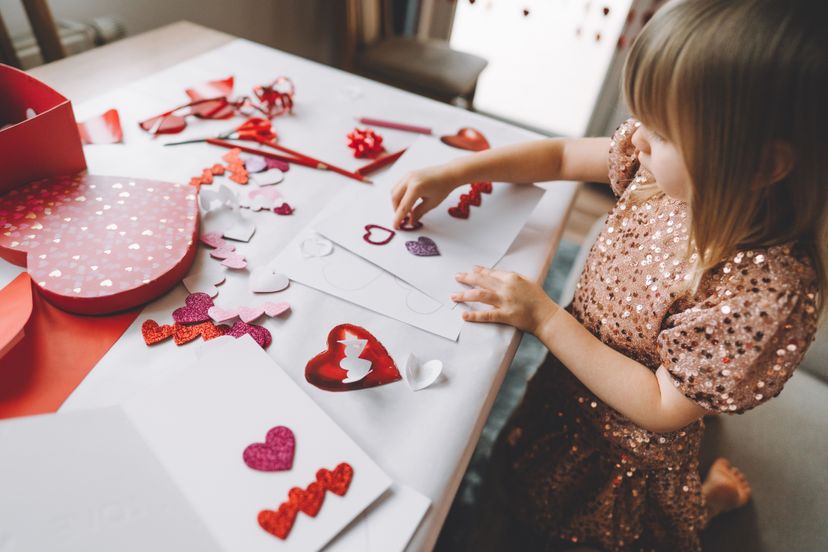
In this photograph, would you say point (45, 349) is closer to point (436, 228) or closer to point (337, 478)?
point (337, 478)

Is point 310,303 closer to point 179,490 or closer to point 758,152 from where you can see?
point 179,490

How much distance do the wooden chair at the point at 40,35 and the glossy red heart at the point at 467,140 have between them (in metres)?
0.84

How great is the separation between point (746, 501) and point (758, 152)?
0.62m

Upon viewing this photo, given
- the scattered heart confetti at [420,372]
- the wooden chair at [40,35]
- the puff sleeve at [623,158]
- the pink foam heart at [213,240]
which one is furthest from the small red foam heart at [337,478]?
the wooden chair at [40,35]

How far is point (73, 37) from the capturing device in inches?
49.9

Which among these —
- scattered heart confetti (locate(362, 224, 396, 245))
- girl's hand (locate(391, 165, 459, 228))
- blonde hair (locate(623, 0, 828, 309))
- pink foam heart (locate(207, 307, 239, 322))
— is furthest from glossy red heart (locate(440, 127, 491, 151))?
pink foam heart (locate(207, 307, 239, 322))

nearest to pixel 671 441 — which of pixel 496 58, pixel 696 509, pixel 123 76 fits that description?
pixel 696 509

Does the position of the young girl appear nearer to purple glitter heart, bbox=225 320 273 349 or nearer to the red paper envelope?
purple glitter heart, bbox=225 320 273 349

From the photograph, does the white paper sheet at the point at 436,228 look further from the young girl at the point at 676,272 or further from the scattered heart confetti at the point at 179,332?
the scattered heart confetti at the point at 179,332

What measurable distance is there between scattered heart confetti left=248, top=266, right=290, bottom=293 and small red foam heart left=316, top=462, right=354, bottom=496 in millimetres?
230

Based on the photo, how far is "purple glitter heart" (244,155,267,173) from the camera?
0.78 m

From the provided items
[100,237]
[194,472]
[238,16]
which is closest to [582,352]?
[194,472]

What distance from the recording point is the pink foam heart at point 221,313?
567mm

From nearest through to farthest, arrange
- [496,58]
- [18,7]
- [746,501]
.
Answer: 1. [746,501]
2. [18,7]
3. [496,58]
